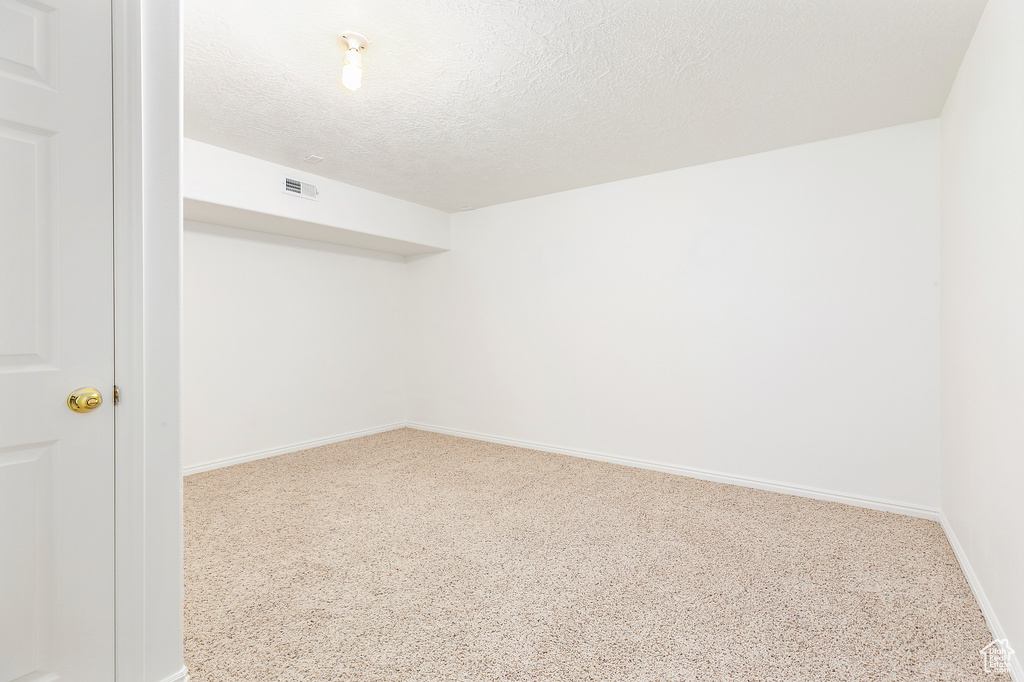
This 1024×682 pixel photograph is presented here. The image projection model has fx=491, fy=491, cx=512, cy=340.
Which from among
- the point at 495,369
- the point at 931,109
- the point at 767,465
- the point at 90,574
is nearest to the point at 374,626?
the point at 90,574

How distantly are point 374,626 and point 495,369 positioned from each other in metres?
3.25

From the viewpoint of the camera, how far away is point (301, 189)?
154 inches

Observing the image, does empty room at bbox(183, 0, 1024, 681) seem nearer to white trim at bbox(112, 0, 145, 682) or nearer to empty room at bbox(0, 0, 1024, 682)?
empty room at bbox(0, 0, 1024, 682)

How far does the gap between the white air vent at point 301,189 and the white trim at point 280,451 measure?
2.24 meters

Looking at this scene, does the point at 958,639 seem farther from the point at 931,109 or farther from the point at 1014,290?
the point at 931,109

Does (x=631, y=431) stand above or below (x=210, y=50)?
below

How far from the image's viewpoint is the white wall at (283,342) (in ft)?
13.1

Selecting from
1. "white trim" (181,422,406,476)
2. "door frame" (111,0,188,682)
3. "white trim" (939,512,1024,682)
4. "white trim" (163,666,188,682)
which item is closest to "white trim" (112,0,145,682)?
"door frame" (111,0,188,682)

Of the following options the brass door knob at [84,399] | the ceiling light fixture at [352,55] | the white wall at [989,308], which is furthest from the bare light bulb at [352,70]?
the white wall at [989,308]

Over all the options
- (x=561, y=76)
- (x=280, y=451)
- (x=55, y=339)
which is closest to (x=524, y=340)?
(x=280, y=451)

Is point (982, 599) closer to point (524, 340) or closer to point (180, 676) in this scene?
point (180, 676)

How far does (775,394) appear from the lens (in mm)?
3502

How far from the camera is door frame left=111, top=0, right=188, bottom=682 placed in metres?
1.41

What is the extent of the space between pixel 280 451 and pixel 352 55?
3555 mm
